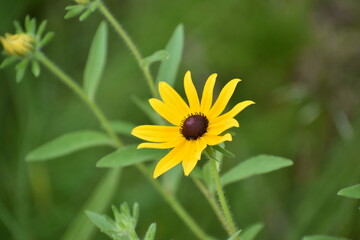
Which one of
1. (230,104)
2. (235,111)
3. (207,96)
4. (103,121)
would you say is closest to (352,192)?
(235,111)

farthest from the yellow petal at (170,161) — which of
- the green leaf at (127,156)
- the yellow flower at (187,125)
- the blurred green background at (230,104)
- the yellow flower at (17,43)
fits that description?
the blurred green background at (230,104)

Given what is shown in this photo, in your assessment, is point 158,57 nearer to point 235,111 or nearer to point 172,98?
point 172,98

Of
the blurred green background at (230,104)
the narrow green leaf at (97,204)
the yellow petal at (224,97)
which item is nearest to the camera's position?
the yellow petal at (224,97)

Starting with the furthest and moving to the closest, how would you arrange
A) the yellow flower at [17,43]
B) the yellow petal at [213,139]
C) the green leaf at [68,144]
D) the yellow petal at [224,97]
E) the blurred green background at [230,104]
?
the blurred green background at [230,104]
the green leaf at [68,144]
the yellow flower at [17,43]
the yellow petal at [224,97]
the yellow petal at [213,139]

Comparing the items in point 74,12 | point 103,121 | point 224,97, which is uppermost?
point 74,12

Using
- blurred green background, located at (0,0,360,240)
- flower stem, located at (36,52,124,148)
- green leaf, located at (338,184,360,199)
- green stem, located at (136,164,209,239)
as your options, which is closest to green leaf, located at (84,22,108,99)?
flower stem, located at (36,52,124,148)

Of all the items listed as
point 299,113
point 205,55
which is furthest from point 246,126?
point 205,55

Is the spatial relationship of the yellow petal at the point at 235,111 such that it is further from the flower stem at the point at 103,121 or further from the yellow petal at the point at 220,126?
the flower stem at the point at 103,121
